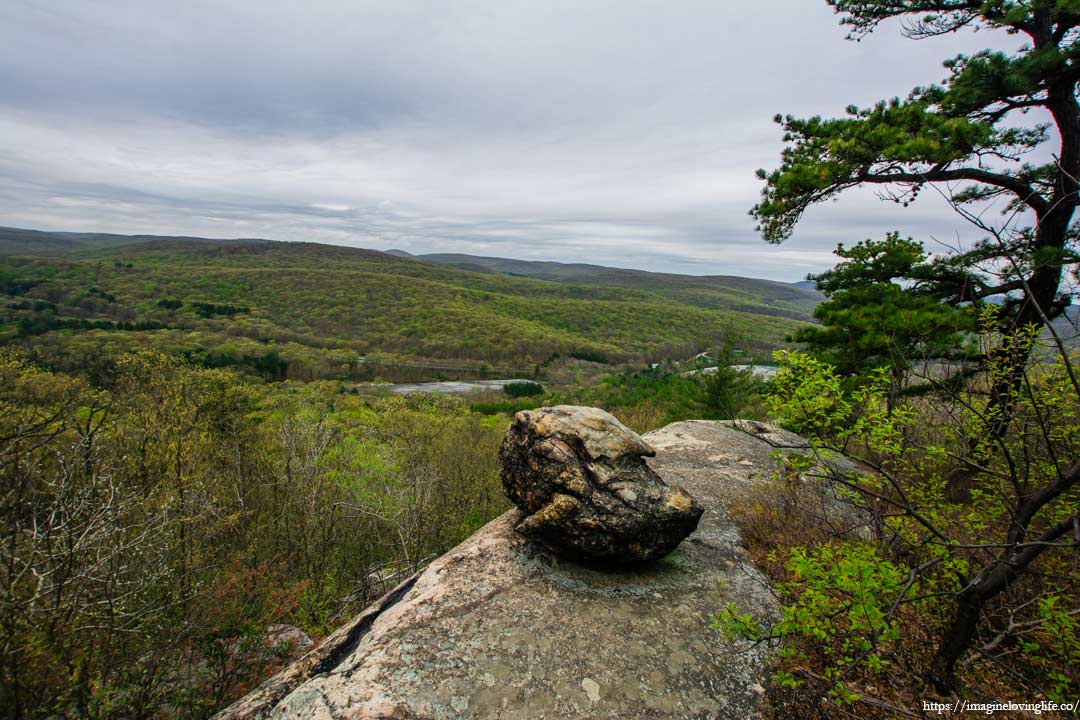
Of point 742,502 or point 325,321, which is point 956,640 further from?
point 325,321

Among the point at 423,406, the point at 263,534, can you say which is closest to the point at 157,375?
the point at 263,534

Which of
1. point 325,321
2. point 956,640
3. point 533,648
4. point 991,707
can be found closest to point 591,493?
point 533,648

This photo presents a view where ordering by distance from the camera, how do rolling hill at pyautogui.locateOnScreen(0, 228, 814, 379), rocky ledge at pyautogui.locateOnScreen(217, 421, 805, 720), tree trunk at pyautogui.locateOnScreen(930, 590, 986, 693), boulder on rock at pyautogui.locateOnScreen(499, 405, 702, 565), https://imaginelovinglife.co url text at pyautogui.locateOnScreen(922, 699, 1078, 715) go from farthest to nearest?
rolling hill at pyautogui.locateOnScreen(0, 228, 814, 379)
boulder on rock at pyautogui.locateOnScreen(499, 405, 702, 565)
rocky ledge at pyautogui.locateOnScreen(217, 421, 805, 720)
tree trunk at pyautogui.locateOnScreen(930, 590, 986, 693)
https://imaginelovinglife.co url text at pyautogui.locateOnScreen(922, 699, 1078, 715)

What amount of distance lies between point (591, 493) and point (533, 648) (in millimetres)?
1750

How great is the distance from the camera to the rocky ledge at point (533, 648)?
12.2 feet

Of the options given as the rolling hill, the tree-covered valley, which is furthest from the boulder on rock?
the rolling hill

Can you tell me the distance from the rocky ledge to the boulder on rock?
0.38 meters

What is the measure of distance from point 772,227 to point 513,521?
8046 mm

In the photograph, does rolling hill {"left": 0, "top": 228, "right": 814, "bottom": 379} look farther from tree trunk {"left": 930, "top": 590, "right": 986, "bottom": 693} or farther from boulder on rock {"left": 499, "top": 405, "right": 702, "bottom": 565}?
tree trunk {"left": 930, "top": 590, "right": 986, "bottom": 693}

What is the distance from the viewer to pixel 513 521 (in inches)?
260

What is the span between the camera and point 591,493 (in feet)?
17.8

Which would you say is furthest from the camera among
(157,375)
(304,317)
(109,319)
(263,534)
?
(304,317)

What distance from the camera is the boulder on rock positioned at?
5.35 metres

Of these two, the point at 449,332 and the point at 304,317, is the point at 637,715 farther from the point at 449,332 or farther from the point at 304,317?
the point at 304,317
